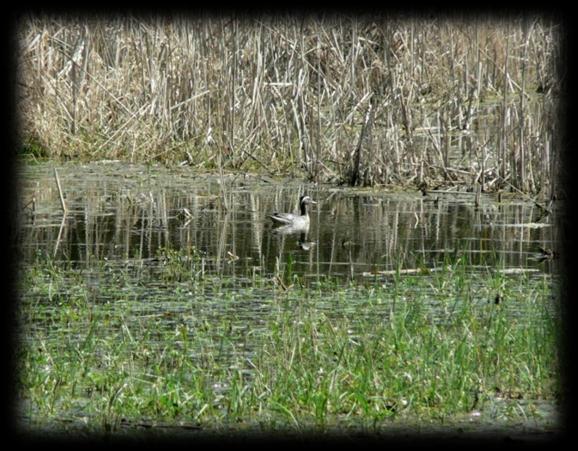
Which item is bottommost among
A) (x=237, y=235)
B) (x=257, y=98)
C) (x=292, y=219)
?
(x=237, y=235)

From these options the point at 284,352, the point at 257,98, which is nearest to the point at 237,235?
the point at 257,98

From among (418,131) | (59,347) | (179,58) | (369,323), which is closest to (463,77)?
(418,131)

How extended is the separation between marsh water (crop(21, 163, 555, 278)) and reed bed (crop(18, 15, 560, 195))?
40cm

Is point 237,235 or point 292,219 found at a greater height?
point 292,219

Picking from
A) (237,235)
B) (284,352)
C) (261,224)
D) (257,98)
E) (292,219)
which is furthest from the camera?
(257,98)

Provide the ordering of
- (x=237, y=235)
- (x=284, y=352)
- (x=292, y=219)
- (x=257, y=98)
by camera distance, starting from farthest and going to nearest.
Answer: (x=257, y=98), (x=292, y=219), (x=237, y=235), (x=284, y=352)

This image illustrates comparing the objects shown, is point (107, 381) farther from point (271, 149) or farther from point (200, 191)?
point (271, 149)

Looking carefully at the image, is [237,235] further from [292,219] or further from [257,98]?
[257,98]

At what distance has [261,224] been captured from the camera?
10859mm

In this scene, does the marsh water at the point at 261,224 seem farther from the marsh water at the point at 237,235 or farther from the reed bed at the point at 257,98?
the reed bed at the point at 257,98

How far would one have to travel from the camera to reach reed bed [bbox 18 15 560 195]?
495 inches

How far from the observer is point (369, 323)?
22.7 ft

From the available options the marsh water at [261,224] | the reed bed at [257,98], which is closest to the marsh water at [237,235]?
the marsh water at [261,224]

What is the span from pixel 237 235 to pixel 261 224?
638 mm
